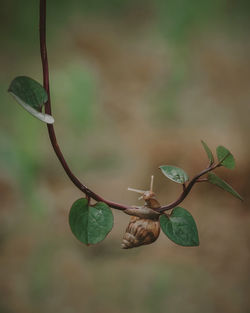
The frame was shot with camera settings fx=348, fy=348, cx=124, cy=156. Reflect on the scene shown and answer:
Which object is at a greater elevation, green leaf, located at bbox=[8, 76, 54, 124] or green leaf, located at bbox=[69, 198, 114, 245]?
green leaf, located at bbox=[8, 76, 54, 124]

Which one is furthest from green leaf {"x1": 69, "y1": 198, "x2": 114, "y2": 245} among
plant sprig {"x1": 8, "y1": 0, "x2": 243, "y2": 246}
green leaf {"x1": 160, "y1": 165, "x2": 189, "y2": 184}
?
green leaf {"x1": 160, "y1": 165, "x2": 189, "y2": 184}

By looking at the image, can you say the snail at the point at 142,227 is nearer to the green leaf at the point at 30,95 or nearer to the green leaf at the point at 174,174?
the green leaf at the point at 174,174

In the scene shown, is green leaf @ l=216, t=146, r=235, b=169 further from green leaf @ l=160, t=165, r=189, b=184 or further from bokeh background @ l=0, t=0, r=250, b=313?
bokeh background @ l=0, t=0, r=250, b=313

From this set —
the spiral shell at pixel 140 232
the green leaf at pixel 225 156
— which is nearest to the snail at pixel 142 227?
the spiral shell at pixel 140 232

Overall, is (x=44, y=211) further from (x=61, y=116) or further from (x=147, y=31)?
(x=147, y=31)

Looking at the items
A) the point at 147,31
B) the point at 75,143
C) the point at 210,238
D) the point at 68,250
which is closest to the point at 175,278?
the point at 210,238

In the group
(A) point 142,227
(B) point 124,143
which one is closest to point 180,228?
(A) point 142,227
